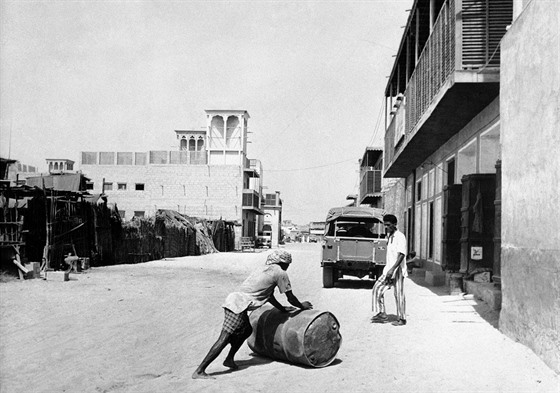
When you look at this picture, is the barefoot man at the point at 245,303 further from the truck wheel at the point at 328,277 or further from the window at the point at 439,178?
the window at the point at 439,178

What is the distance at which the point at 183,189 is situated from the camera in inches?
2249

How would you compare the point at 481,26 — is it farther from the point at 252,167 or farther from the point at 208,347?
the point at 252,167

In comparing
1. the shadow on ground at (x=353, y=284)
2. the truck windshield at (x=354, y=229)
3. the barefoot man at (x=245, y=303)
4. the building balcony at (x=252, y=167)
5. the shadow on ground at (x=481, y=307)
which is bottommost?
the shadow on ground at (x=353, y=284)

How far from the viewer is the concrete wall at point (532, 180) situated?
5977 millimetres

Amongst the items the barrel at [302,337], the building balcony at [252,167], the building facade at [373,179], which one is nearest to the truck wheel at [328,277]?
the barrel at [302,337]

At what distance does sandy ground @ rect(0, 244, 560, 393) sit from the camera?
592 centimetres

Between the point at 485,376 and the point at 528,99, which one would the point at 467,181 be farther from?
the point at 485,376

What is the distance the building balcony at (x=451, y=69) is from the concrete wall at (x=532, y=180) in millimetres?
2524

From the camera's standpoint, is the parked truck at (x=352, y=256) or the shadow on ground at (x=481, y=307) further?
the parked truck at (x=352, y=256)

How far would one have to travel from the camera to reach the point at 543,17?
6.39 meters

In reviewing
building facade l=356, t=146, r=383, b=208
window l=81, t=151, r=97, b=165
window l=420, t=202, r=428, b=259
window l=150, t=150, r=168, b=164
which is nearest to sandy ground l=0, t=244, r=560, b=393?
window l=420, t=202, r=428, b=259

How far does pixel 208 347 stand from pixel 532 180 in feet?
15.6

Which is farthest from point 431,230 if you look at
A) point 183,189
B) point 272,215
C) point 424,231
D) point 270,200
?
point 270,200

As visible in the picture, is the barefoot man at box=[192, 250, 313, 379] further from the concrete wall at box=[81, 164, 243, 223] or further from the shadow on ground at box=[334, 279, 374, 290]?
the concrete wall at box=[81, 164, 243, 223]
